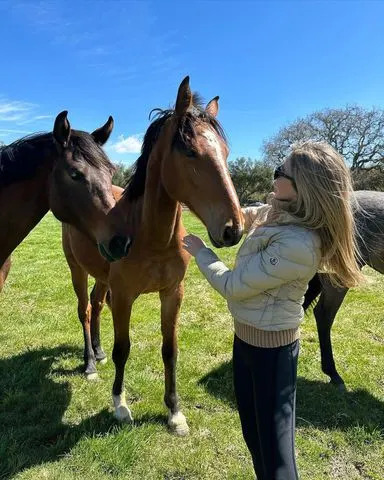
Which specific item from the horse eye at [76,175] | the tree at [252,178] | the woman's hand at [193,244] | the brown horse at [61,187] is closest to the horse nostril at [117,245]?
the brown horse at [61,187]

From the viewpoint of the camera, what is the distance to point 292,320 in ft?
6.14

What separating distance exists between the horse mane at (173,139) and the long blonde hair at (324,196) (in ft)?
2.30

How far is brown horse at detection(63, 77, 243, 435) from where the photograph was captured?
2139mm

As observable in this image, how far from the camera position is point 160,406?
3.57 meters

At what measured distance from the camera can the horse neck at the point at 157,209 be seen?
2756 millimetres

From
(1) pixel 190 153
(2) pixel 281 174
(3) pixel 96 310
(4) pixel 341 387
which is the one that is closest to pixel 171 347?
(3) pixel 96 310

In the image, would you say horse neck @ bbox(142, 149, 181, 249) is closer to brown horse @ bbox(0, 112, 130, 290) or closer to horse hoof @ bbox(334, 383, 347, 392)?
brown horse @ bbox(0, 112, 130, 290)

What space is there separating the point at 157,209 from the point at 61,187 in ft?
2.28

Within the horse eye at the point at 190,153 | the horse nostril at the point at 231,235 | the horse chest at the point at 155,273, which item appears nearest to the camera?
the horse nostril at the point at 231,235

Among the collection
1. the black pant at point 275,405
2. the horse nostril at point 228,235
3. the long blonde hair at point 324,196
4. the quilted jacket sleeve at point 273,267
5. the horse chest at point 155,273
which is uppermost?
the long blonde hair at point 324,196

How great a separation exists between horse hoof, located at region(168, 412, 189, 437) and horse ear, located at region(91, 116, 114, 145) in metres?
2.41

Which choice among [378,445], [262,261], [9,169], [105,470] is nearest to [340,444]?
[378,445]

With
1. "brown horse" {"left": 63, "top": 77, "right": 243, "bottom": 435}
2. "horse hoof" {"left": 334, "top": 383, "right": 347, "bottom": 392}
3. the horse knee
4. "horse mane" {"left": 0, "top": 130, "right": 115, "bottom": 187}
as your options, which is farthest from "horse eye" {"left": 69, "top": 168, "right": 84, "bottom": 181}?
"horse hoof" {"left": 334, "top": 383, "right": 347, "bottom": 392}

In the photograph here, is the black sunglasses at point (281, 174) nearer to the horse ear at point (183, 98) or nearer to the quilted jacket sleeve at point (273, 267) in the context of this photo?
the quilted jacket sleeve at point (273, 267)
